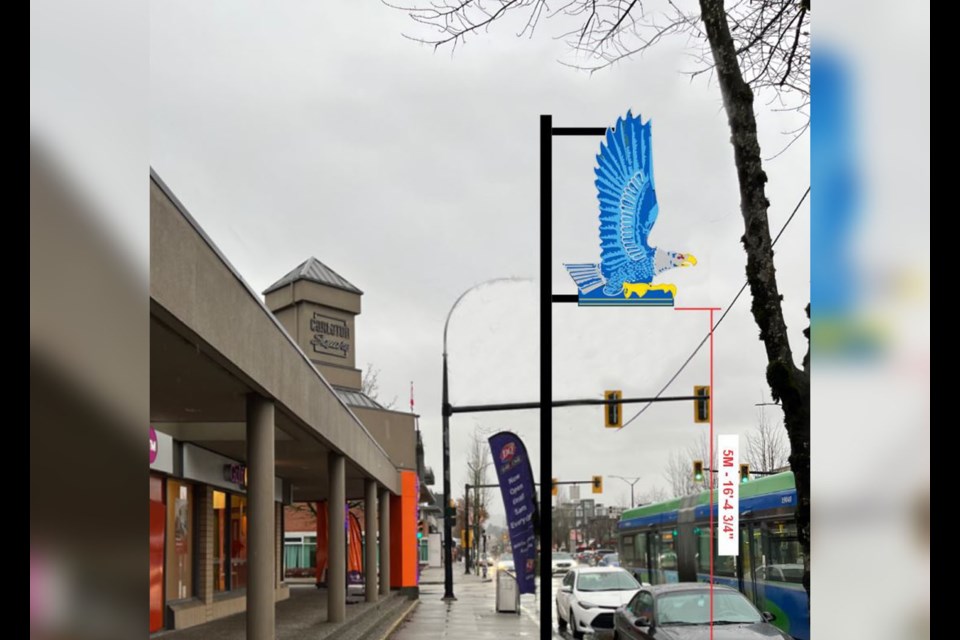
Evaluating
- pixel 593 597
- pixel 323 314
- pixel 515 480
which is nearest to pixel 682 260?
pixel 515 480

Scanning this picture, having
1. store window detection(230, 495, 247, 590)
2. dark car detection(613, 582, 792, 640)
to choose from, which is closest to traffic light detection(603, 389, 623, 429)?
dark car detection(613, 582, 792, 640)

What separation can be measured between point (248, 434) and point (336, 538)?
9.29 meters

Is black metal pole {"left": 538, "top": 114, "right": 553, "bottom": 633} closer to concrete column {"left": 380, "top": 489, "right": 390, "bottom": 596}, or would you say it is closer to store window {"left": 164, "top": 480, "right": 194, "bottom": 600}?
store window {"left": 164, "top": 480, "right": 194, "bottom": 600}

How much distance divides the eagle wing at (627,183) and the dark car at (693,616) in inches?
339

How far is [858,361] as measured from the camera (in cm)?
254

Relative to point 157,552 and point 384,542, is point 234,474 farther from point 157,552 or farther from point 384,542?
point 384,542

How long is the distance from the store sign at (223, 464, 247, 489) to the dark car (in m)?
13.8

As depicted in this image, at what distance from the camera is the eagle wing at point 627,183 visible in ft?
20.0

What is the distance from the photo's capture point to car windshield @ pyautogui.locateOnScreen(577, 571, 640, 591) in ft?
78.0

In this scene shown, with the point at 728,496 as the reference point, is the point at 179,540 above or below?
below

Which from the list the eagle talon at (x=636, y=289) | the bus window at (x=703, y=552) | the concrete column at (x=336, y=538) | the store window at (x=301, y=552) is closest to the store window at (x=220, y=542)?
the concrete column at (x=336, y=538)

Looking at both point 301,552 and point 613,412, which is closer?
point 613,412

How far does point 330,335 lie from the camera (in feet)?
145
